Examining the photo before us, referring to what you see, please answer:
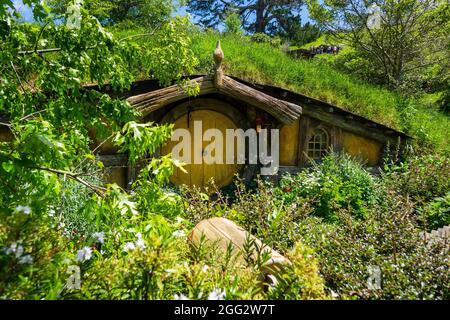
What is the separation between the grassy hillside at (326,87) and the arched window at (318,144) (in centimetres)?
115

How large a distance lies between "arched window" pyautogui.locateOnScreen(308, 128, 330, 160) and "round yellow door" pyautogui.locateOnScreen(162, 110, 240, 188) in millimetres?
1914

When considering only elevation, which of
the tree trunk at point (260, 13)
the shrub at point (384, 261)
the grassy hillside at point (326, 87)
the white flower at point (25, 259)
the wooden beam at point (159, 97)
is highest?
the tree trunk at point (260, 13)

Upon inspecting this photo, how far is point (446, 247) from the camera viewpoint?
3.20 m

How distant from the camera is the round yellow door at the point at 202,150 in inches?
308

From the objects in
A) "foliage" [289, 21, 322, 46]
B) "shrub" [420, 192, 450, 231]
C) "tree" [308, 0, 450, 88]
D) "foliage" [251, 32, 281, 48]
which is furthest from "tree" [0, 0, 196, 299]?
"foliage" [289, 21, 322, 46]

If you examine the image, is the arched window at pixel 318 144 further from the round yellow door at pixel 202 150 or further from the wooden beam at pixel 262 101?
the round yellow door at pixel 202 150

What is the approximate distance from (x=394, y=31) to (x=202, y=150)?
30.7ft

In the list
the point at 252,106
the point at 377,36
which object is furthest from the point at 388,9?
the point at 252,106

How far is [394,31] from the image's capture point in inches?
496

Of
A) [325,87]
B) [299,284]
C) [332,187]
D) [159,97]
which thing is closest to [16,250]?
[299,284]

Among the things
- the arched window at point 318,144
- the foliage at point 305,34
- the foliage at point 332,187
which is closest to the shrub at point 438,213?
the foliage at point 332,187

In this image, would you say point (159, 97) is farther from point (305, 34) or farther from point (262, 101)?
point (305, 34)

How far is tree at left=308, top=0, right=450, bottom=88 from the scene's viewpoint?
11875 mm
